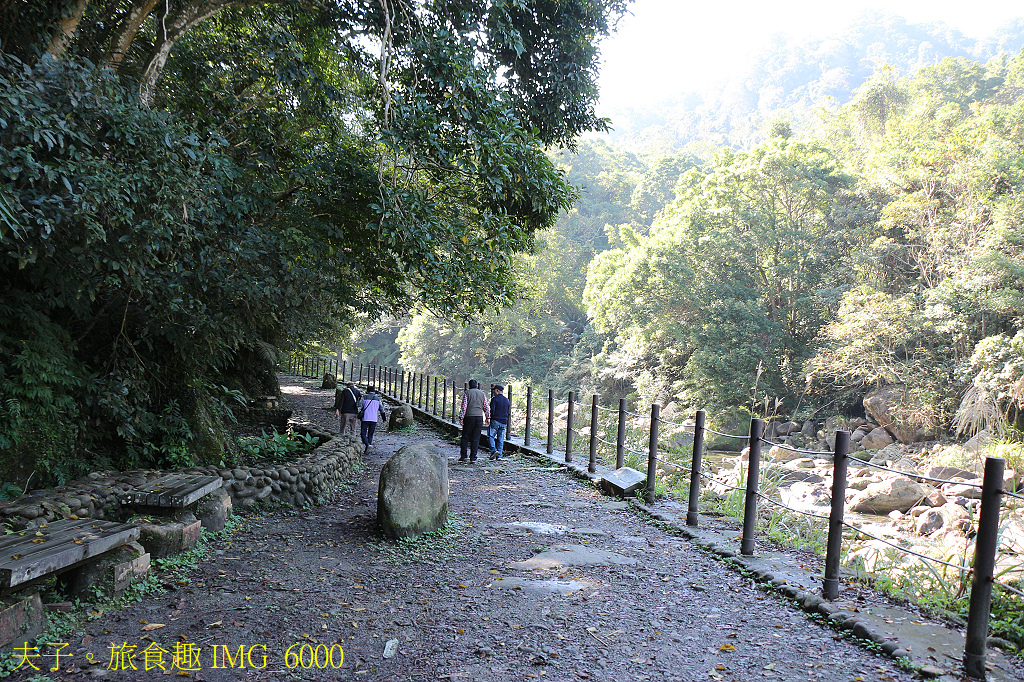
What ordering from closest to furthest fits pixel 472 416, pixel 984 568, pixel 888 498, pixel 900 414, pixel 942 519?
pixel 984 568 < pixel 942 519 < pixel 472 416 < pixel 888 498 < pixel 900 414

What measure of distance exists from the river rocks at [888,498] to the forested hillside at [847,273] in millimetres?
2990

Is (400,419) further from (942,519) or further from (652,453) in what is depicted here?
(942,519)

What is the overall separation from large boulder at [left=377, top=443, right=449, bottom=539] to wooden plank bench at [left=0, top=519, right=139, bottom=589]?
2.14m

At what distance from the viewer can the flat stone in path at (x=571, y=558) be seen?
5.51 metres

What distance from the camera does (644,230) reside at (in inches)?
1986

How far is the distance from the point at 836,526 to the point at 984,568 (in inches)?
44.7

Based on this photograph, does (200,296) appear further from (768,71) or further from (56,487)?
(768,71)

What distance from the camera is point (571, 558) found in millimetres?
5695

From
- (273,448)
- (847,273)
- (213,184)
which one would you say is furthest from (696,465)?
(847,273)

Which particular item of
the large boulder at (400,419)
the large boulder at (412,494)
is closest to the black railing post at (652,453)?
the large boulder at (412,494)

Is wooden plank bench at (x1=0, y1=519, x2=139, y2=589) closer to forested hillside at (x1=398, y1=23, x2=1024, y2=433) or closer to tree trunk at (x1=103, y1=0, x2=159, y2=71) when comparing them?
tree trunk at (x1=103, y1=0, x2=159, y2=71)

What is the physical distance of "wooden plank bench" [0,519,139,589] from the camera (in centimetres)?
335

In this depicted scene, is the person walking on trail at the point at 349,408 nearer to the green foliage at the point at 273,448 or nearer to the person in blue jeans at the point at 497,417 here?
the green foliage at the point at 273,448

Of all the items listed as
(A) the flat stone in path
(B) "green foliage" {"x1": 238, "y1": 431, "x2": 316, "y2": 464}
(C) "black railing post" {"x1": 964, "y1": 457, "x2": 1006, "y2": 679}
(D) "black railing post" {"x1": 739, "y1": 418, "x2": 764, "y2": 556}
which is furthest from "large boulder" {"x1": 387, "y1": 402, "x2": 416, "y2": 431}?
(C) "black railing post" {"x1": 964, "y1": 457, "x2": 1006, "y2": 679}
